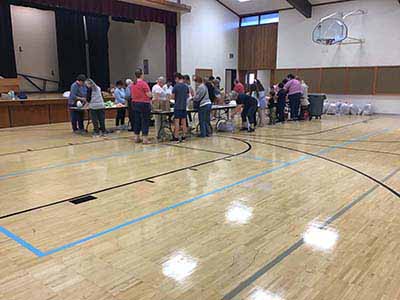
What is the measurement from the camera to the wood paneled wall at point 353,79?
1270cm

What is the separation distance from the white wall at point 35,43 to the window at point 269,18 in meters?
8.83

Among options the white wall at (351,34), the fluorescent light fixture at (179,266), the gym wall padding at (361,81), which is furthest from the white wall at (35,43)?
the fluorescent light fixture at (179,266)

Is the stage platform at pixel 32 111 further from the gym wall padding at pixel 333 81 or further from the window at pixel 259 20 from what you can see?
the gym wall padding at pixel 333 81

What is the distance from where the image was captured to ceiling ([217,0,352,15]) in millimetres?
14367

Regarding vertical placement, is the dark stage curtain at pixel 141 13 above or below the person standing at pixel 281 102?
above

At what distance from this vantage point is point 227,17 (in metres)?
15.5

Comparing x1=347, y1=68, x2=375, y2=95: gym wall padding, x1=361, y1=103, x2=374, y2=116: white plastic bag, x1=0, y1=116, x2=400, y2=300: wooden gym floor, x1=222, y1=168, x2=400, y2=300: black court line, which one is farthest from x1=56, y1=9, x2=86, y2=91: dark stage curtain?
x1=222, y1=168, x2=400, y2=300: black court line

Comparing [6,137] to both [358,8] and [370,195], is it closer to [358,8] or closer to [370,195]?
[370,195]

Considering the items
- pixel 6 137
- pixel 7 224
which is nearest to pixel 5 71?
pixel 6 137

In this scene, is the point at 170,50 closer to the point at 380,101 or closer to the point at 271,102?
the point at 271,102

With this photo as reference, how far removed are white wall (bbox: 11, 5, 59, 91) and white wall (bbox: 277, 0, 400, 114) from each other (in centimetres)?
956

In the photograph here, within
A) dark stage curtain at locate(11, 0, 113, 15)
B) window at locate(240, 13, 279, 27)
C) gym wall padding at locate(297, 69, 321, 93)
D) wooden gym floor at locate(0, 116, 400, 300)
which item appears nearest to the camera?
wooden gym floor at locate(0, 116, 400, 300)

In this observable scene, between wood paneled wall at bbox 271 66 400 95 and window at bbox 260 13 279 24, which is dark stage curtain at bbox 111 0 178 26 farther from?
wood paneled wall at bbox 271 66 400 95

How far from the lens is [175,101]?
6742mm
